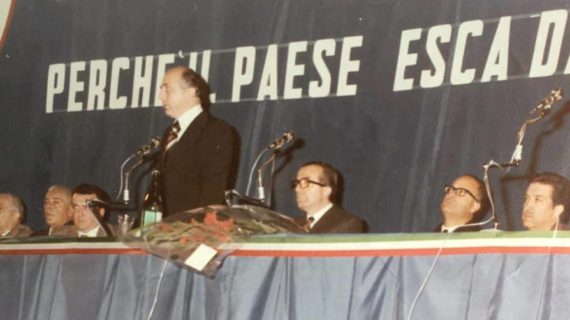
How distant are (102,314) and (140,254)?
0.26 m

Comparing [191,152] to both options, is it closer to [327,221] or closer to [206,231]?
[327,221]

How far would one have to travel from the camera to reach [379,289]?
2979 millimetres

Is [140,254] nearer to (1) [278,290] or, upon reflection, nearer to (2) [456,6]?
(1) [278,290]

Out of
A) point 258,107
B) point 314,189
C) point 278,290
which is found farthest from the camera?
point 258,107

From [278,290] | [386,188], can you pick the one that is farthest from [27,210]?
→ [278,290]

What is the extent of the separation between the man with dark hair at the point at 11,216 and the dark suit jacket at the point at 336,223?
2.29m

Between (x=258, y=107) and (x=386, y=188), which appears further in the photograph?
(x=258, y=107)

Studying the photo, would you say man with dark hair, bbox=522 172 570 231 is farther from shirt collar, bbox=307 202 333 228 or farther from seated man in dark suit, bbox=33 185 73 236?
seated man in dark suit, bbox=33 185 73 236

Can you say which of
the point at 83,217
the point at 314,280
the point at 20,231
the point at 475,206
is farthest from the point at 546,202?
the point at 20,231

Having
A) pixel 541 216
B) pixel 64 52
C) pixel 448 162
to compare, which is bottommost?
pixel 541 216

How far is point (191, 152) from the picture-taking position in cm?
461

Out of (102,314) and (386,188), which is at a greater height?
(386,188)

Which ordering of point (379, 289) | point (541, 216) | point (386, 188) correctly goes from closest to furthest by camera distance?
point (379, 289) → point (541, 216) → point (386, 188)

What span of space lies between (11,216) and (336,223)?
2487 millimetres
